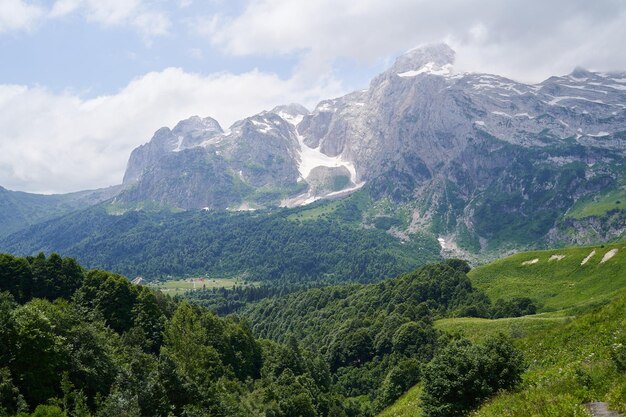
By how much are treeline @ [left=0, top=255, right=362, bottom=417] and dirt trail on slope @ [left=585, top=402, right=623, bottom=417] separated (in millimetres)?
34047

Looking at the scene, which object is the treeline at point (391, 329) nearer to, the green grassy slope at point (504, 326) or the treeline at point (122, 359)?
the green grassy slope at point (504, 326)

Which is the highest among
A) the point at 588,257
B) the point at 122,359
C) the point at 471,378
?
the point at 471,378

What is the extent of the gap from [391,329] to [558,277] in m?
56.2

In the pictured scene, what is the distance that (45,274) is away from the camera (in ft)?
295

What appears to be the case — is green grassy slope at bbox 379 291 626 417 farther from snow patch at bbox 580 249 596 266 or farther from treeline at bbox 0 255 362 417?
snow patch at bbox 580 249 596 266

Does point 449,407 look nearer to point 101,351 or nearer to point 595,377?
point 595,377

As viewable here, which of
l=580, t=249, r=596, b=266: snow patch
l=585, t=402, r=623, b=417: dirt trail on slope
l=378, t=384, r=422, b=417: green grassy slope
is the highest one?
l=585, t=402, r=623, b=417: dirt trail on slope

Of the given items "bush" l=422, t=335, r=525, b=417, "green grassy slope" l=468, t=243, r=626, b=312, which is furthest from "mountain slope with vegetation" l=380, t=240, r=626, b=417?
"green grassy slope" l=468, t=243, r=626, b=312

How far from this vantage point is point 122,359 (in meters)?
60.5

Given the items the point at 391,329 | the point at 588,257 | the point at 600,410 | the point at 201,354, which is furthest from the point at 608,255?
the point at 600,410

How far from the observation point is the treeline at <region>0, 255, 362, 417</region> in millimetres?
46750

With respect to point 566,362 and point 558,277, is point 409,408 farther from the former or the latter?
point 558,277

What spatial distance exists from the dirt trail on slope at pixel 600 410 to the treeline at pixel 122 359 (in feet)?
112

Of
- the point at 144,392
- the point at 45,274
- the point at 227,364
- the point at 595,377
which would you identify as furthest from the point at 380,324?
the point at 595,377
